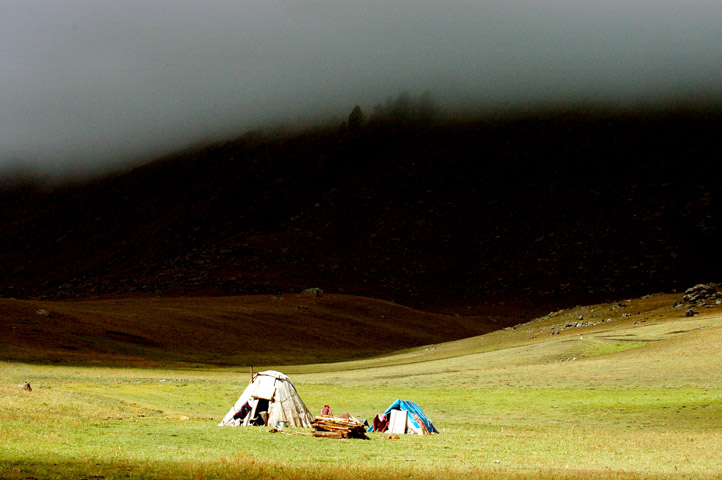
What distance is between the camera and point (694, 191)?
123 meters

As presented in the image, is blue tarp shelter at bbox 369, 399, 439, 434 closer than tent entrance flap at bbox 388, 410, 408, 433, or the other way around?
blue tarp shelter at bbox 369, 399, 439, 434

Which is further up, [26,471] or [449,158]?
[449,158]

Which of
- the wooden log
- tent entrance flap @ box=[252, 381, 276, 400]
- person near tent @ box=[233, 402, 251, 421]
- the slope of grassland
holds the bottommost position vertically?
the slope of grassland

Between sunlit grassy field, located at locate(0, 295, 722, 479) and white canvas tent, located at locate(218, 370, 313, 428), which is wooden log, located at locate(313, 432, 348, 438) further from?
white canvas tent, located at locate(218, 370, 313, 428)

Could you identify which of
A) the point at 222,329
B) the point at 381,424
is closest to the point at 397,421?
the point at 381,424

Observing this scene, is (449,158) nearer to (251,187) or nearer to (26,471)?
(251,187)

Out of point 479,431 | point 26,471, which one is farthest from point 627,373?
point 26,471

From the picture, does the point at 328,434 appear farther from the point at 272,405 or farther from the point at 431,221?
the point at 431,221

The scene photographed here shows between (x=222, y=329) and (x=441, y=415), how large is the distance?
50.3m

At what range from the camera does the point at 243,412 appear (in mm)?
28188

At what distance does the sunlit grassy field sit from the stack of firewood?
526mm

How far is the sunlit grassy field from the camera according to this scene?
18.8 meters

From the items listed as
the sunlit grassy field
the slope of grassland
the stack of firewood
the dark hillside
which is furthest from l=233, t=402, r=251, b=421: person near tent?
the dark hillside

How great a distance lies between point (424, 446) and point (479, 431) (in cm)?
475
